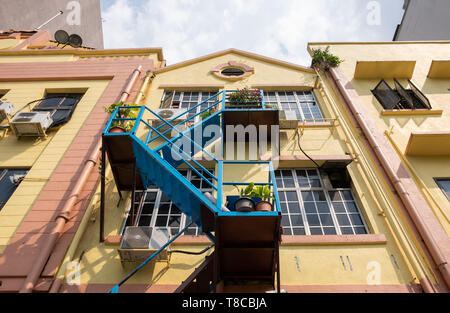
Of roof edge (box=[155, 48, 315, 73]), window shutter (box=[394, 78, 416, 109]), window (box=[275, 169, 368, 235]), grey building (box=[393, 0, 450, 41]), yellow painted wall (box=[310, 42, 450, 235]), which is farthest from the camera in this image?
grey building (box=[393, 0, 450, 41])

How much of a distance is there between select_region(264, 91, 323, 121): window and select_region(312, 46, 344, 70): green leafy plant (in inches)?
70.5

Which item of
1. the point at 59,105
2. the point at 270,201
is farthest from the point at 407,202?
the point at 59,105

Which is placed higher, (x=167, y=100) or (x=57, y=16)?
(x=57, y=16)

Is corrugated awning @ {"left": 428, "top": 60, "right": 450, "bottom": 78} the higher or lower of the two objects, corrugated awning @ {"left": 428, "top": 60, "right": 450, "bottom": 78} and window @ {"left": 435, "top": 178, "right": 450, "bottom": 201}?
the higher

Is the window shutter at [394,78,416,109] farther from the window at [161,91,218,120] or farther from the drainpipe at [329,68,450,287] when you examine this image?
the window at [161,91,218,120]

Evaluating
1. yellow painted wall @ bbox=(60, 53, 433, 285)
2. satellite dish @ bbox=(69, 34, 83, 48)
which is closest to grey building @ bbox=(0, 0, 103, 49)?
satellite dish @ bbox=(69, 34, 83, 48)

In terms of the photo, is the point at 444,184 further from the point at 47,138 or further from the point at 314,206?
the point at 47,138

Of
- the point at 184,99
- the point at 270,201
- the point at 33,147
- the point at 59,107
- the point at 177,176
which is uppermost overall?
the point at 184,99

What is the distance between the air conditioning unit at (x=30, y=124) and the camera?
379 inches

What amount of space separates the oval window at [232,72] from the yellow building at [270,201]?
300 cm

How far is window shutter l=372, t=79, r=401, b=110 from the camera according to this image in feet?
35.5

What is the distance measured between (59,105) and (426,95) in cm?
1602

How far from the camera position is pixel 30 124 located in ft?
31.5
